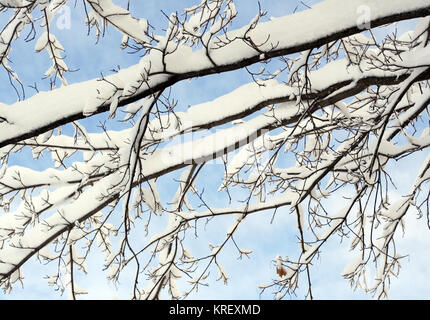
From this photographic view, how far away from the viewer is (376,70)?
14.6ft

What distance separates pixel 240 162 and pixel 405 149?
6.52 ft

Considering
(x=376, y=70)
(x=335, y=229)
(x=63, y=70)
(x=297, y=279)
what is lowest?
(x=297, y=279)

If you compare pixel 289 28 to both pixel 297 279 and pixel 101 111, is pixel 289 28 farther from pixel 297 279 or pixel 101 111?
pixel 297 279

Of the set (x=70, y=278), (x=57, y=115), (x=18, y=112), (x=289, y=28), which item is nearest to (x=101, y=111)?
(x=57, y=115)

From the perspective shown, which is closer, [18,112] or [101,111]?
[101,111]

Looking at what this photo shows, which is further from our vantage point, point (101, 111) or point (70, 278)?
point (70, 278)

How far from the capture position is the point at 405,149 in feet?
16.0

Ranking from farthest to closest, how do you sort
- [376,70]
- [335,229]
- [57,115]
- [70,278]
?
[70,278] < [335,229] < [376,70] < [57,115]
